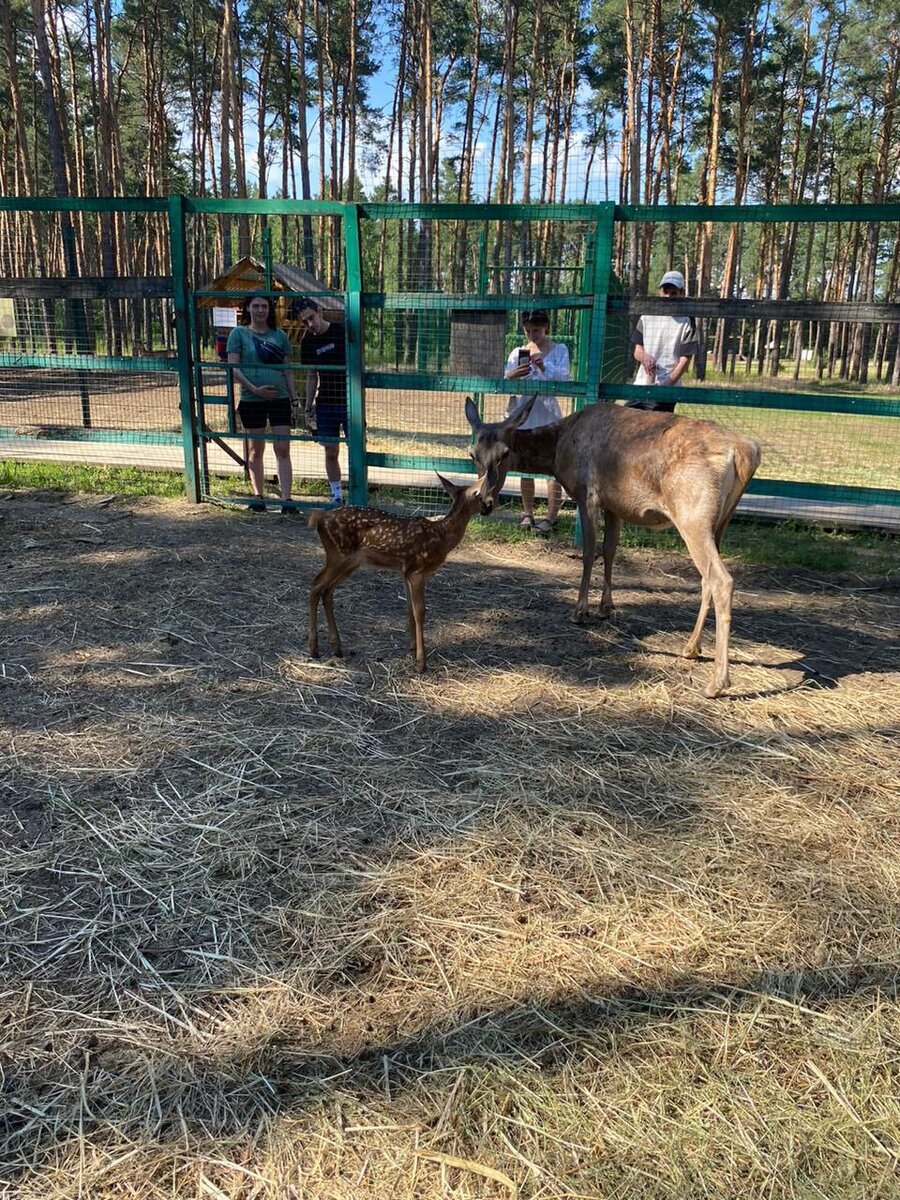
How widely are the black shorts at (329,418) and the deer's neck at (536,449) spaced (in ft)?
8.37

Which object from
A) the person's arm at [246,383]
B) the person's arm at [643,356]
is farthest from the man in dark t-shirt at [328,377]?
the person's arm at [643,356]

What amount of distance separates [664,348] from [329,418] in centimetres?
310

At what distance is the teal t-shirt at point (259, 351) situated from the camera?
312 inches

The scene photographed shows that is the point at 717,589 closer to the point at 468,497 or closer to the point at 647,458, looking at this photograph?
the point at 647,458

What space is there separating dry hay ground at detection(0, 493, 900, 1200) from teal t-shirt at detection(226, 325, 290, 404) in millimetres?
3286

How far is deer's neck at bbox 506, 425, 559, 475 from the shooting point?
609 cm

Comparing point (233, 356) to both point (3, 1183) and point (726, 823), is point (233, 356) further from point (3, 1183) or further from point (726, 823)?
point (3, 1183)

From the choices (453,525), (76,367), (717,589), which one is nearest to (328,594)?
(453,525)

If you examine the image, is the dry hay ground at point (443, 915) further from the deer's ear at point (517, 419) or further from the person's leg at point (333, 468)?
the person's leg at point (333, 468)

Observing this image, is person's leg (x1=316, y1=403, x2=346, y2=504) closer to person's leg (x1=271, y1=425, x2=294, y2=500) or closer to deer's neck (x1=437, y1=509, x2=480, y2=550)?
person's leg (x1=271, y1=425, x2=294, y2=500)

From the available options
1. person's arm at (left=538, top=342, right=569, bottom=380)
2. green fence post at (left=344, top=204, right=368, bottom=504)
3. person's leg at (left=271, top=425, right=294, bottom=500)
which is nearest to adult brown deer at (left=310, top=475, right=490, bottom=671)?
person's arm at (left=538, top=342, right=569, bottom=380)

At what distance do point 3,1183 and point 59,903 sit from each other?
1036 mm

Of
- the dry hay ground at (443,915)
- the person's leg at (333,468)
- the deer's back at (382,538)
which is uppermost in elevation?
the deer's back at (382,538)

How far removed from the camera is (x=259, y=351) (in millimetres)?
7953
